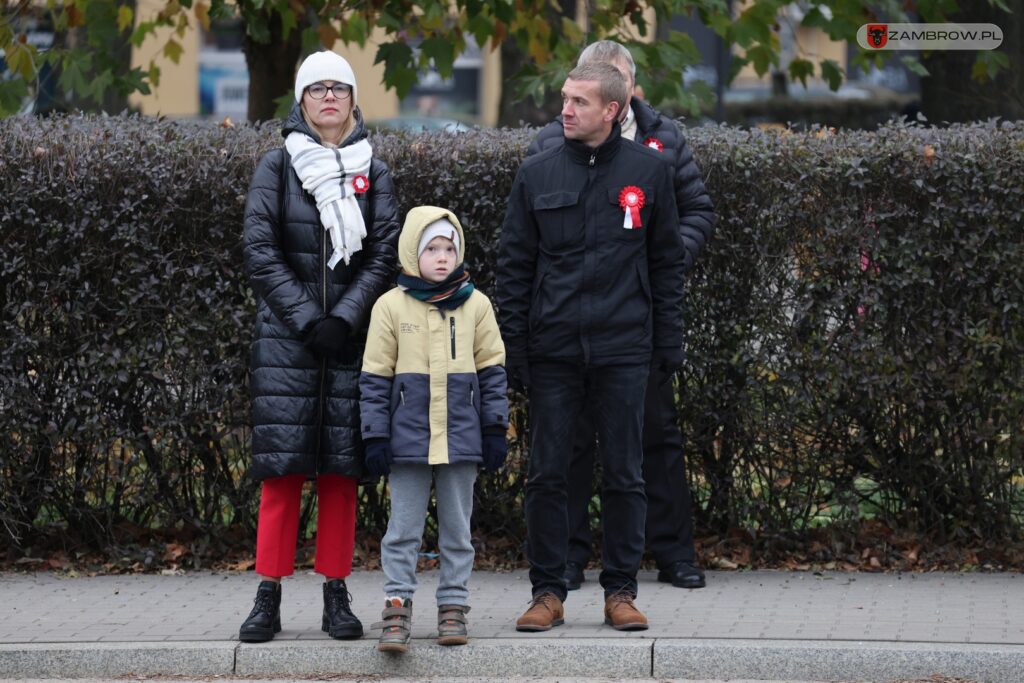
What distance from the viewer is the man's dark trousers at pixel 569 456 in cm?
589

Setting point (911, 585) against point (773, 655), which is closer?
point (773, 655)

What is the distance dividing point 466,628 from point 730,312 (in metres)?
2.01

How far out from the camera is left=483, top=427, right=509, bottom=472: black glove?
557cm

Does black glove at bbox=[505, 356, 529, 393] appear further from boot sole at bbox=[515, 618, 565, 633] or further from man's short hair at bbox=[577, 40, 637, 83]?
man's short hair at bbox=[577, 40, 637, 83]

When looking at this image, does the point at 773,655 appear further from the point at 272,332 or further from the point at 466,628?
the point at 272,332

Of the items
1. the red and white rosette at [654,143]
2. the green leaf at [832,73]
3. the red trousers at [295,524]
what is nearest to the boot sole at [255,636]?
the red trousers at [295,524]

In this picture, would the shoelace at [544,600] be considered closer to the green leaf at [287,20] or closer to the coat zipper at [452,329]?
the coat zipper at [452,329]

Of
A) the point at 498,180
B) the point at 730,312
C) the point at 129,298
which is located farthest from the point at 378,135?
the point at 730,312

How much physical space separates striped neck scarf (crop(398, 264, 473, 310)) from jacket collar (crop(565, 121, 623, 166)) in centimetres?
68

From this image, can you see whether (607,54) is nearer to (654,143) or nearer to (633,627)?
(654,143)

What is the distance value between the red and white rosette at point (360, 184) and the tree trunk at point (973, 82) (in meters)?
6.02

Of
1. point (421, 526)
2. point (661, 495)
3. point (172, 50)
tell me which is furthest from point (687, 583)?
point (172, 50)

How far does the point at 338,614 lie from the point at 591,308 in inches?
58.6

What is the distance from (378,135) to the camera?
7082mm
